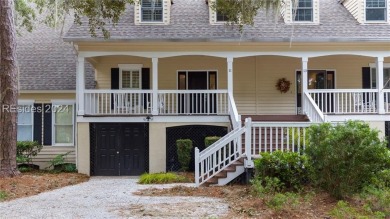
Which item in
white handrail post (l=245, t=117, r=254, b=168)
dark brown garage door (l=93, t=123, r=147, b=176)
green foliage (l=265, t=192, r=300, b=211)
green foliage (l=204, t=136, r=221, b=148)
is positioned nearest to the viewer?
green foliage (l=265, t=192, r=300, b=211)

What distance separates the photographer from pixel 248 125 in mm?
11500

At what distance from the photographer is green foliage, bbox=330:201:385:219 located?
7590mm

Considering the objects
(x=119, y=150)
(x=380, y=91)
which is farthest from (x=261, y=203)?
(x=380, y=91)

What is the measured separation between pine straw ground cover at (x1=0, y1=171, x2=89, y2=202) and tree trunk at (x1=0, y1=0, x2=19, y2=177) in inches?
24.8

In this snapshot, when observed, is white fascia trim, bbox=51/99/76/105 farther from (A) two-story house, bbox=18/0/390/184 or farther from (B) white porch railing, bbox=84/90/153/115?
(B) white porch railing, bbox=84/90/153/115

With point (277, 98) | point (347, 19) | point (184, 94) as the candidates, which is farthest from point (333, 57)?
point (184, 94)

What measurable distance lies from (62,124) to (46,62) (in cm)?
331

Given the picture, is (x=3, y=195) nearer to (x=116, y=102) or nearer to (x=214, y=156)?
(x=214, y=156)

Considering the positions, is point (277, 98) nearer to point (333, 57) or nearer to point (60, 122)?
point (333, 57)

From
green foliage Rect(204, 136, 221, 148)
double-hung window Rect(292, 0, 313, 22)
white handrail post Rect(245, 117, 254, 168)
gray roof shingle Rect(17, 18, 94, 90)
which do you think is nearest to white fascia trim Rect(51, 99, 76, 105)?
gray roof shingle Rect(17, 18, 94, 90)

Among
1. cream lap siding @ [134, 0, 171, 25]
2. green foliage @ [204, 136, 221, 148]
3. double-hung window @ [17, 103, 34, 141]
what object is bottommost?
green foliage @ [204, 136, 221, 148]

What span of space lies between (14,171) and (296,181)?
8555 mm

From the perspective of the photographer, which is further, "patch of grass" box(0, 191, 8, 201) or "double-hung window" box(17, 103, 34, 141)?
"double-hung window" box(17, 103, 34, 141)

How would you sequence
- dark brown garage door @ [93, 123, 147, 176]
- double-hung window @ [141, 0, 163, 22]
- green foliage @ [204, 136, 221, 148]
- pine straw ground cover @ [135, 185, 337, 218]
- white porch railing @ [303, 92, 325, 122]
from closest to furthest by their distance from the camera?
pine straw ground cover @ [135, 185, 337, 218], white porch railing @ [303, 92, 325, 122], green foliage @ [204, 136, 221, 148], dark brown garage door @ [93, 123, 147, 176], double-hung window @ [141, 0, 163, 22]
